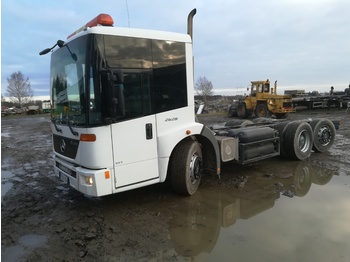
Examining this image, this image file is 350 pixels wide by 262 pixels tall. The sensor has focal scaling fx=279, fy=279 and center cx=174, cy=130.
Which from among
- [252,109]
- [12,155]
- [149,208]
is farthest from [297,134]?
[252,109]

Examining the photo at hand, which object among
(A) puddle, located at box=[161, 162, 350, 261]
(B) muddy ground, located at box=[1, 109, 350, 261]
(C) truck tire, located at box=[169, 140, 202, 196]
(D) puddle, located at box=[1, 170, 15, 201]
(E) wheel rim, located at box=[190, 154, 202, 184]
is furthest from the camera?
(D) puddle, located at box=[1, 170, 15, 201]

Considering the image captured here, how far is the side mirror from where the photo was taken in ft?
12.8

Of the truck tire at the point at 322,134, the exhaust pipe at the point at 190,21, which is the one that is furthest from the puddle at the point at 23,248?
the truck tire at the point at 322,134

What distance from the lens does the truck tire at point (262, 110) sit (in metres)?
21.5

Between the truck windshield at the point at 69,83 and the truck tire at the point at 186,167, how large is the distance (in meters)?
1.79

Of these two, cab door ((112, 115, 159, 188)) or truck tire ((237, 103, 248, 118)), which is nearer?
cab door ((112, 115, 159, 188))

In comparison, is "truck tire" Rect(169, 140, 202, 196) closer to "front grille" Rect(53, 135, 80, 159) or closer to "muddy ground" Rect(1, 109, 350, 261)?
"muddy ground" Rect(1, 109, 350, 261)

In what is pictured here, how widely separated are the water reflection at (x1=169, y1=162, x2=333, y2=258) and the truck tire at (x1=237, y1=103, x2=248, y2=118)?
1722 centimetres

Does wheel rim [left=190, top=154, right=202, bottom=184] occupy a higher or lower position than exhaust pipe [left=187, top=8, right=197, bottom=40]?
lower

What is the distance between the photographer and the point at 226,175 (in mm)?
6812

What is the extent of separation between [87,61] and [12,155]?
8.52 m

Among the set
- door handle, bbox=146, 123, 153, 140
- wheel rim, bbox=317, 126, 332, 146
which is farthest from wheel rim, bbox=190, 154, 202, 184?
wheel rim, bbox=317, 126, 332, 146

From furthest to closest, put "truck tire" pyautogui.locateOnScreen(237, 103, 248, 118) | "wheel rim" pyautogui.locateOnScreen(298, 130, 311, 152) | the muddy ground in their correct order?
1. "truck tire" pyautogui.locateOnScreen(237, 103, 248, 118)
2. "wheel rim" pyautogui.locateOnScreen(298, 130, 311, 152)
3. the muddy ground

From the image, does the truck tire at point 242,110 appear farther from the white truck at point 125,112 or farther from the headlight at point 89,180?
the headlight at point 89,180
